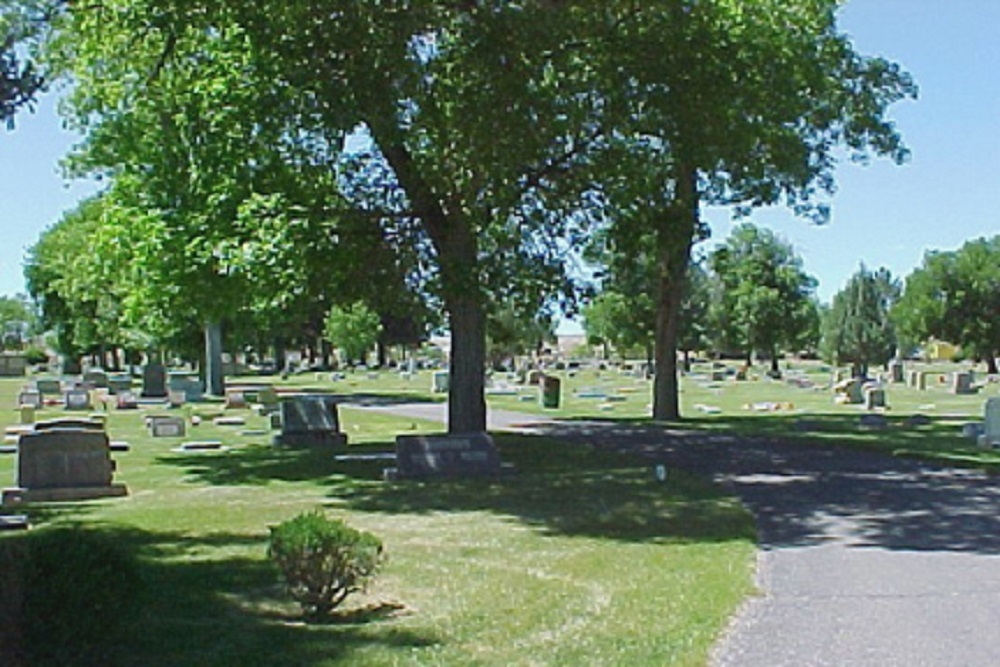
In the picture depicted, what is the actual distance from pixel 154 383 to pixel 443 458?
114 feet

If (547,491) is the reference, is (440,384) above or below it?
above

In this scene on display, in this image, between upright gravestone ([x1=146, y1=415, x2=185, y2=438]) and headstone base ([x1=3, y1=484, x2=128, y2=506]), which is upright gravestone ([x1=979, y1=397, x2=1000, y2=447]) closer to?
headstone base ([x1=3, y1=484, x2=128, y2=506])

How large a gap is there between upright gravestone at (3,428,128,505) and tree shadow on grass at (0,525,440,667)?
5.14 meters

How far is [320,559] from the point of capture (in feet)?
26.2

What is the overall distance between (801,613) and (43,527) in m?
7.82

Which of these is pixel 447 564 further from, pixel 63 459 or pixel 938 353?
pixel 938 353

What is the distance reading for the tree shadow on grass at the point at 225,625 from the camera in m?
6.94

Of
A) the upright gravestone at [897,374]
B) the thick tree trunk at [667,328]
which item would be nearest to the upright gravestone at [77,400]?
the thick tree trunk at [667,328]

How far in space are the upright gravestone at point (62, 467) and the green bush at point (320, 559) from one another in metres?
7.84

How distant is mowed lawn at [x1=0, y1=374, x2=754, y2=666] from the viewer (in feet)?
23.8

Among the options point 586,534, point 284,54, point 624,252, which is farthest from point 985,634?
point 624,252

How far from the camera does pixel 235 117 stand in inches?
706

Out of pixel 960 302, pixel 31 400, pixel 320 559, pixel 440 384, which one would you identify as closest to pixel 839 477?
pixel 320 559

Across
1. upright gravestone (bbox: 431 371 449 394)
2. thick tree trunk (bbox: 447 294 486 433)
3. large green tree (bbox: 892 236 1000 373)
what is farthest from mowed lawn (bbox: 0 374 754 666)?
large green tree (bbox: 892 236 1000 373)
